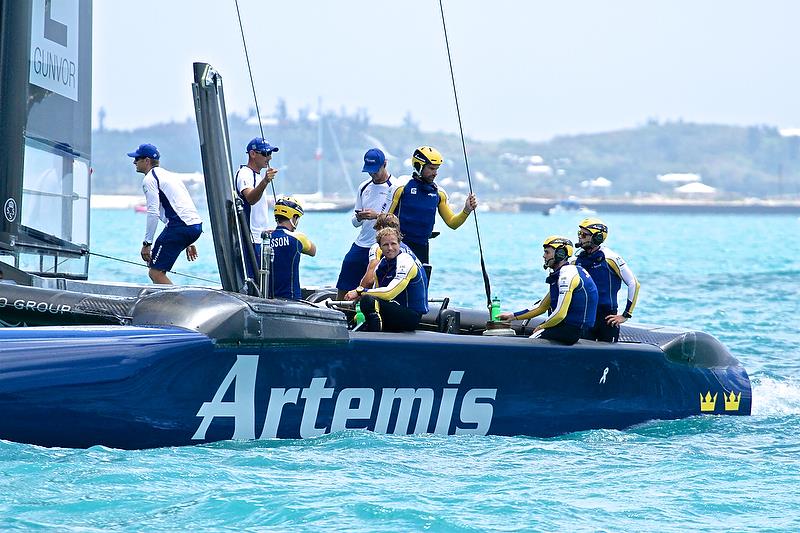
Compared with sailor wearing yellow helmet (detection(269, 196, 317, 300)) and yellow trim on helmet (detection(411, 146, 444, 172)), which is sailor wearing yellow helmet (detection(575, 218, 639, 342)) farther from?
sailor wearing yellow helmet (detection(269, 196, 317, 300))

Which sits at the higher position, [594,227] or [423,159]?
[423,159]

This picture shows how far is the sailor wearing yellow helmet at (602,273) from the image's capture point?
8.47 metres

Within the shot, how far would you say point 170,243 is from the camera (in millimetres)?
8844

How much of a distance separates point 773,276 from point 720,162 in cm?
16049

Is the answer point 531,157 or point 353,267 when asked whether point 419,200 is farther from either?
point 531,157

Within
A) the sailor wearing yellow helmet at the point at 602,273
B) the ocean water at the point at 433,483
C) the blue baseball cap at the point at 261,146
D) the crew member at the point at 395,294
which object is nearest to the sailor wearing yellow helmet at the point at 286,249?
the blue baseball cap at the point at 261,146

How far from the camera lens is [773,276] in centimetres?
2688

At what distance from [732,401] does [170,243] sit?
11.8 ft

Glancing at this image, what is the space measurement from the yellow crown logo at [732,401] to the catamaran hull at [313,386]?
0.18m

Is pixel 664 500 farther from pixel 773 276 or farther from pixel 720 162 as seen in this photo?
pixel 720 162

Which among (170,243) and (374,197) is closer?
(170,243)

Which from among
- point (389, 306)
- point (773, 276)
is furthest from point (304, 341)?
point (773, 276)

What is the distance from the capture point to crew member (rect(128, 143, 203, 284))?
8781mm

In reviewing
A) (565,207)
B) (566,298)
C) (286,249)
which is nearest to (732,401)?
(566,298)
